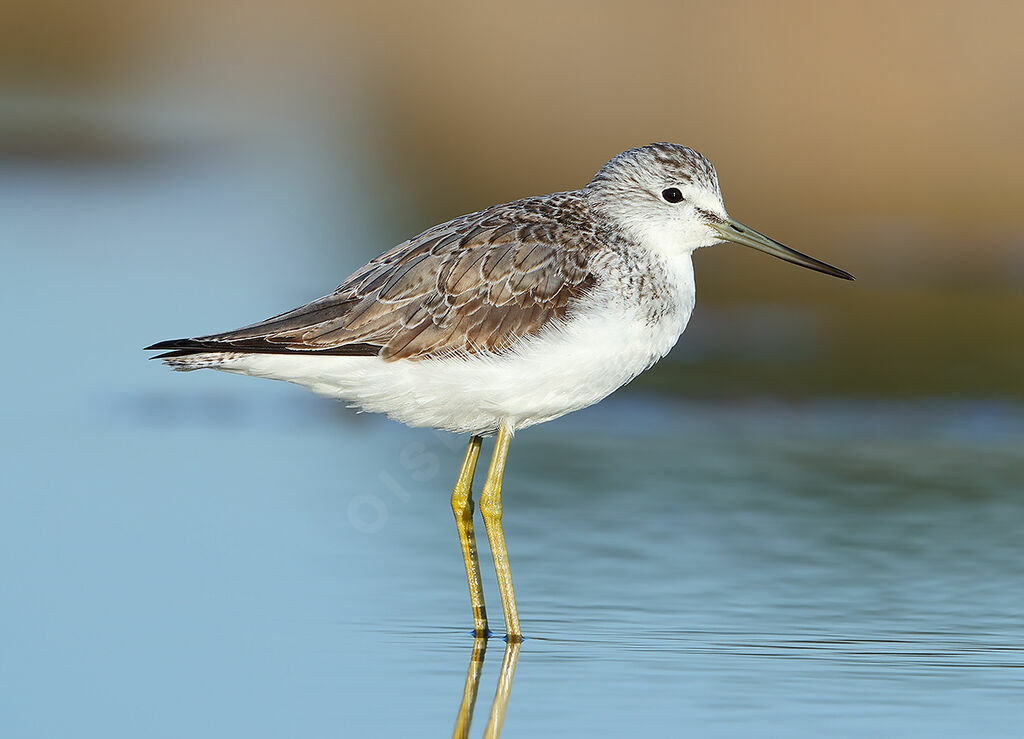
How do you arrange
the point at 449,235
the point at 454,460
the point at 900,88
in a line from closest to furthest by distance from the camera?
the point at 449,235 < the point at 454,460 < the point at 900,88

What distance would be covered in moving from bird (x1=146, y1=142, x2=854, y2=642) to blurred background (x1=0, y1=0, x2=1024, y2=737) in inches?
43.7

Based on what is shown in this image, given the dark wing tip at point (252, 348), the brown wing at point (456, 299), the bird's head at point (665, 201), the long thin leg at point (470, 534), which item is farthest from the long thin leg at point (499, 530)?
the bird's head at point (665, 201)

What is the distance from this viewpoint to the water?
24.0 ft

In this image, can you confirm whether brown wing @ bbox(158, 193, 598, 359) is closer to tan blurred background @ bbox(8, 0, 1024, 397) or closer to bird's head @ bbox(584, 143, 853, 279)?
bird's head @ bbox(584, 143, 853, 279)

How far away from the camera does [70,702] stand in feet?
23.4

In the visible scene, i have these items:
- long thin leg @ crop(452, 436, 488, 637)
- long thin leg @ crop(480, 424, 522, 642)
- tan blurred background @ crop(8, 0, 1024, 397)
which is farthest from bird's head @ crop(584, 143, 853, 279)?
tan blurred background @ crop(8, 0, 1024, 397)

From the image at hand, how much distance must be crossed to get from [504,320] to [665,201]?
112cm

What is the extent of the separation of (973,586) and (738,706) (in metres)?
2.60

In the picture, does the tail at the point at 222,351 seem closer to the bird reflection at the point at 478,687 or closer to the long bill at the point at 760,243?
the bird reflection at the point at 478,687

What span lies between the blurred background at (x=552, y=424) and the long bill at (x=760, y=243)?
5.63ft

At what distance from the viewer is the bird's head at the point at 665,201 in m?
8.96

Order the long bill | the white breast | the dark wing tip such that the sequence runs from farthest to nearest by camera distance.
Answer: the long bill
the white breast
the dark wing tip

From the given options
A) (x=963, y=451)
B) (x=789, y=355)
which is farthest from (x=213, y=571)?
(x=789, y=355)

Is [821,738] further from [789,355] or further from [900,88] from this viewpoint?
[900,88]
